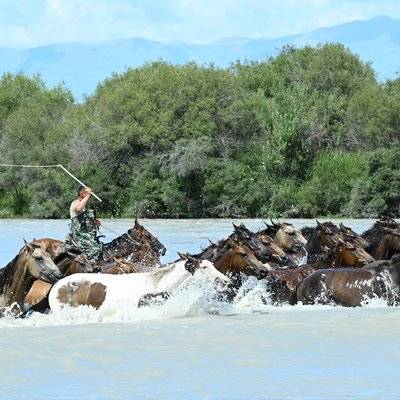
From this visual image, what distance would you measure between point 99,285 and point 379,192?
4317 centimetres

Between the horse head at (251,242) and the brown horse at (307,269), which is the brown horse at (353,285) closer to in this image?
the brown horse at (307,269)

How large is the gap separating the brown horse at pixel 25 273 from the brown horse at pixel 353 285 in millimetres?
3204

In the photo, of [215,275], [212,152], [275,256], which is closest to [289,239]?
[275,256]

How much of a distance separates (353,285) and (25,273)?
3933 millimetres

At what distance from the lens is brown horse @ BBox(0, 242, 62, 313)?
14.9 metres

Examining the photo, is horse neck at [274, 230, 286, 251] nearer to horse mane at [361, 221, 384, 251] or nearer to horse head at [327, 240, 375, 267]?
horse mane at [361, 221, 384, 251]

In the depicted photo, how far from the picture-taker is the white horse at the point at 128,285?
14.1 metres

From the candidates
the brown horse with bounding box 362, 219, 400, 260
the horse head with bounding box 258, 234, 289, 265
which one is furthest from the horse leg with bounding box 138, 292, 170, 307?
the brown horse with bounding box 362, 219, 400, 260

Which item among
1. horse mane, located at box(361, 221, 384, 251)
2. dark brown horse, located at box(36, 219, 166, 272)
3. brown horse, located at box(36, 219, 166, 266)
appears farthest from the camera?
horse mane, located at box(361, 221, 384, 251)

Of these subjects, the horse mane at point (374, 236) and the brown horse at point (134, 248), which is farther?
the horse mane at point (374, 236)

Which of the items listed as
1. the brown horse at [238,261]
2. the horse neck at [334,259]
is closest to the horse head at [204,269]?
the brown horse at [238,261]

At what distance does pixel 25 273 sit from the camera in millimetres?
15000

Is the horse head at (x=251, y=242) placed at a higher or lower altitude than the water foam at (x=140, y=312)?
higher

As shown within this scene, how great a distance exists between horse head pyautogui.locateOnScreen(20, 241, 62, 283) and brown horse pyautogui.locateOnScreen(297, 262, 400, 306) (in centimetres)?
320
